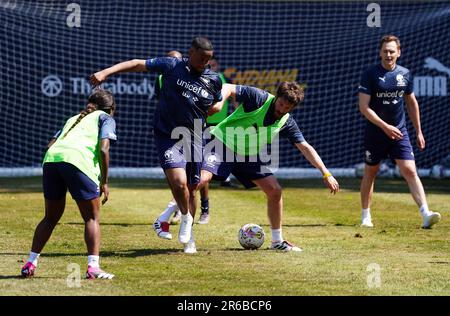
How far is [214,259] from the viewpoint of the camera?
9.62 metres

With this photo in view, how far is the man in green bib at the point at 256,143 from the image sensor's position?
10.3 metres

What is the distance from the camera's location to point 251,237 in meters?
10.4

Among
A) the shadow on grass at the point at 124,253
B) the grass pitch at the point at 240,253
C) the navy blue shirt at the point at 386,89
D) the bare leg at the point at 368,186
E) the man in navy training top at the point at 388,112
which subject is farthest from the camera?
the bare leg at the point at 368,186

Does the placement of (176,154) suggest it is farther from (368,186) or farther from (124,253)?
(368,186)

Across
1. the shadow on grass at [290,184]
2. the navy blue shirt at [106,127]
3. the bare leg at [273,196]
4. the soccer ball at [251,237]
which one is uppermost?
the navy blue shirt at [106,127]

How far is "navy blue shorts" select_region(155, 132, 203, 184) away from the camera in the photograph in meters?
9.91

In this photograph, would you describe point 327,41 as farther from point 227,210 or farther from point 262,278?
point 262,278

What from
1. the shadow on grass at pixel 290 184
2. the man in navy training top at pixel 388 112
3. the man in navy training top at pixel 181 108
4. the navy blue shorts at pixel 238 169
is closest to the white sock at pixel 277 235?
the navy blue shorts at pixel 238 169

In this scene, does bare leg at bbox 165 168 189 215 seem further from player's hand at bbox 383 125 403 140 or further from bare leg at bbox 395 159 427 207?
bare leg at bbox 395 159 427 207

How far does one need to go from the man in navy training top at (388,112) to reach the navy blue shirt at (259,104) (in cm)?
231

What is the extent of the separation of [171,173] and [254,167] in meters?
1.03

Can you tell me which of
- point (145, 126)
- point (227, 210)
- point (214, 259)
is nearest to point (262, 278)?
point (214, 259)

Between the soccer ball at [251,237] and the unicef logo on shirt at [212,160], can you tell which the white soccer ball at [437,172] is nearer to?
the unicef logo on shirt at [212,160]

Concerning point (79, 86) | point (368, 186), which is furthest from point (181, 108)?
point (79, 86)
